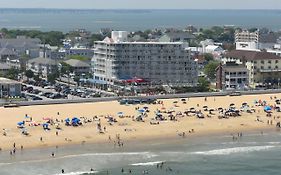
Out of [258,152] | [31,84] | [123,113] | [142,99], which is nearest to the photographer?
[258,152]

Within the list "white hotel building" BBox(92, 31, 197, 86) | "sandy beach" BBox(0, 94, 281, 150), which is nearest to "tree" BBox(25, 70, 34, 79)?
"white hotel building" BBox(92, 31, 197, 86)

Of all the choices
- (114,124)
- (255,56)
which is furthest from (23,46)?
(114,124)

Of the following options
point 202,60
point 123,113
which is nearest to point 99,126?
point 123,113

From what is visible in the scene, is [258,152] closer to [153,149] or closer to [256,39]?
[153,149]

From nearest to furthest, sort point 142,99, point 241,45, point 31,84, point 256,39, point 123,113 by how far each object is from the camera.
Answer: point 123,113, point 142,99, point 31,84, point 241,45, point 256,39

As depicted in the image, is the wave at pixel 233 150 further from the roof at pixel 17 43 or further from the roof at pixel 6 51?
the roof at pixel 17 43

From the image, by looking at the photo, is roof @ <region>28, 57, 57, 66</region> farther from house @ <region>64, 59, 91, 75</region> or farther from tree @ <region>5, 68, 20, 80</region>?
tree @ <region>5, 68, 20, 80</region>

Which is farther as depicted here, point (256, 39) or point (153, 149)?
point (256, 39)
